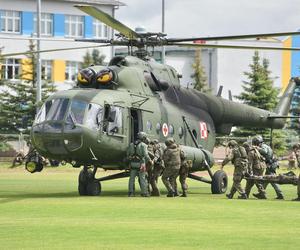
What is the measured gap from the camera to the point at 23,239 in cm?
1811

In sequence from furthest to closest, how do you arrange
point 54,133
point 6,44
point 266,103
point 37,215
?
point 6,44 < point 266,103 < point 54,133 < point 37,215

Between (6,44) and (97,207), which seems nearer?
(97,207)

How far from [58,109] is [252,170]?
569cm

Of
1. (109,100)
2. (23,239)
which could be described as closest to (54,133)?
(109,100)

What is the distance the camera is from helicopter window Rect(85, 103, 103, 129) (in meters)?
27.8

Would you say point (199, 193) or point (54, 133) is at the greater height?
point (54, 133)

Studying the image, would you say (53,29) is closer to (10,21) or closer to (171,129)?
(10,21)

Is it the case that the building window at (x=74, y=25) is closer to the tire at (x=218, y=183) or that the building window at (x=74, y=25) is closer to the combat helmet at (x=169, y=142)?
the tire at (x=218, y=183)

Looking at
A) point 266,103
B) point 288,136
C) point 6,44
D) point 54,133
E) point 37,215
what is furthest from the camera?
point 6,44

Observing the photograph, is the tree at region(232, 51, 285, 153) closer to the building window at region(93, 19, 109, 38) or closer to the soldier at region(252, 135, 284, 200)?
the building window at region(93, 19, 109, 38)

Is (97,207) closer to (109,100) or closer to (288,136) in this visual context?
(109,100)

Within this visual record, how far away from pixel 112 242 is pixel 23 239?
1645mm

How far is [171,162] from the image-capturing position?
28.9m

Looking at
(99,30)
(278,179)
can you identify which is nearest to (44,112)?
(278,179)
